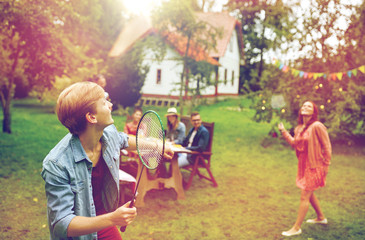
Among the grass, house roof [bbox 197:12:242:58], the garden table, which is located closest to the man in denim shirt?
the grass

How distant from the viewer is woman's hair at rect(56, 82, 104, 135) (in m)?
1.84

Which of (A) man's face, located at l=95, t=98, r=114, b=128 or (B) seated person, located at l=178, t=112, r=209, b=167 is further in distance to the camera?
(B) seated person, located at l=178, t=112, r=209, b=167

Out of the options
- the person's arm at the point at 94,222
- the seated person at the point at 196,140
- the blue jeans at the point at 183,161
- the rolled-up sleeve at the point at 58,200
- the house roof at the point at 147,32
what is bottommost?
the blue jeans at the point at 183,161

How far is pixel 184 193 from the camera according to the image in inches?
255

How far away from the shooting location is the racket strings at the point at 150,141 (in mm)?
2004

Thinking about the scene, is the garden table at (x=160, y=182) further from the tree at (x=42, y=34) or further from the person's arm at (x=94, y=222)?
the tree at (x=42, y=34)

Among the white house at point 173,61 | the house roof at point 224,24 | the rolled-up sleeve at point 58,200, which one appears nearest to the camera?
the rolled-up sleeve at point 58,200

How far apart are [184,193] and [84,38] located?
901 inches

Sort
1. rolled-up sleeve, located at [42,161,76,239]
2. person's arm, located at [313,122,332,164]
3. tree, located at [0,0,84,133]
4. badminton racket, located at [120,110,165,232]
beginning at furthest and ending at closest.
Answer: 1. tree, located at [0,0,84,133]
2. person's arm, located at [313,122,332,164]
3. badminton racket, located at [120,110,165,232]
4. rolled-up sleeve, located at [42,161,76,239]

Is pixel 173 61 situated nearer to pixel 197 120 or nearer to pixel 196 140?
pixel 197 120

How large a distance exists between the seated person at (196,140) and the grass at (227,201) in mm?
636

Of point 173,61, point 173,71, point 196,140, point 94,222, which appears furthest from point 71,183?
point 173,71

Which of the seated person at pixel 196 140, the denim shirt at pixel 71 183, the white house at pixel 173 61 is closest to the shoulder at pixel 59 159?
the denim shirt at pixel 71 183

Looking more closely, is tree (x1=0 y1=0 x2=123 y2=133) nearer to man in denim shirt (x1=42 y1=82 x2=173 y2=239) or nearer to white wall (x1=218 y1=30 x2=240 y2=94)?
man in denim shirt (x1=42 y1=82 x2=173 y2=239)
